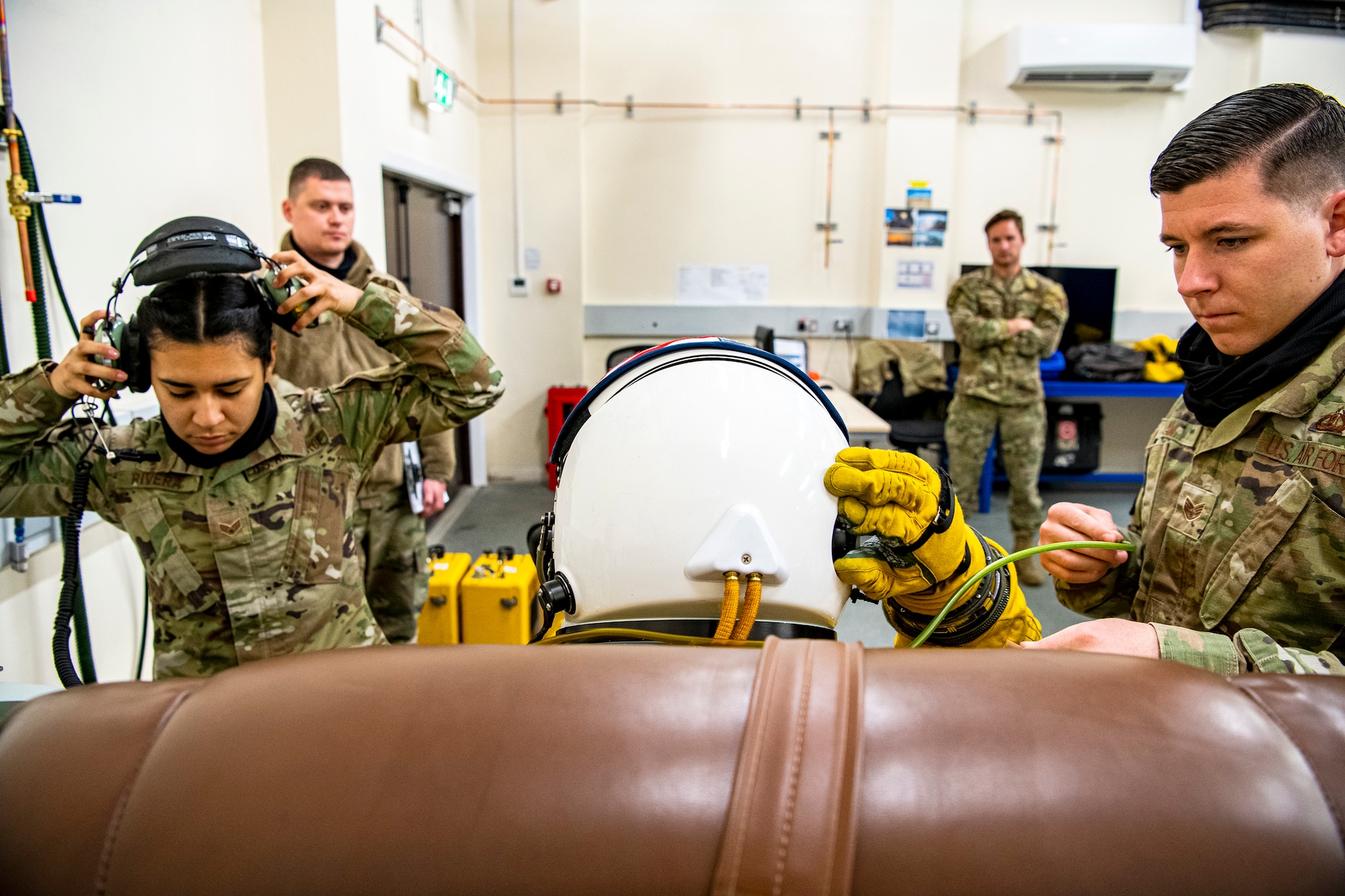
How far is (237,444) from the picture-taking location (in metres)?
1.36

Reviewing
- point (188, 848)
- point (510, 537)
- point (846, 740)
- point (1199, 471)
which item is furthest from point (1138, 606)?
point (510, 537)

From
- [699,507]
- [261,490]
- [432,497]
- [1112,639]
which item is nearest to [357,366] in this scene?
[432,497]

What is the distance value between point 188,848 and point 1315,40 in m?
7.54

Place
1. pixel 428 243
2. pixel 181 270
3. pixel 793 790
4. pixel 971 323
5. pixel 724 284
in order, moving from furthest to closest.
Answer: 1. pixel 724 284
2. pixel 428 243
3. pixel 971 323
4. pixel 181 270
5. pixel 793 790

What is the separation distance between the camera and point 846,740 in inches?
18.6

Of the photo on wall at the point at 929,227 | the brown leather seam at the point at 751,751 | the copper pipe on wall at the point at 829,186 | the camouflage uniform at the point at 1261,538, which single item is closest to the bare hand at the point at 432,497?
the camouflage uniform at the point at 1261,538

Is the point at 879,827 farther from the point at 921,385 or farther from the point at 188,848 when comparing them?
the point at 921,385

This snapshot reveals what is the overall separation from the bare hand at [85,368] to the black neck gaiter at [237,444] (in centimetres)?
13

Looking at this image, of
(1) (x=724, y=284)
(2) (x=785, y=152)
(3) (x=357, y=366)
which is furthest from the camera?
(1) (x=724, y=284)

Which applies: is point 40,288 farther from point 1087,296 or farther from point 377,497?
point 1087,296

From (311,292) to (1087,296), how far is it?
19.0ft

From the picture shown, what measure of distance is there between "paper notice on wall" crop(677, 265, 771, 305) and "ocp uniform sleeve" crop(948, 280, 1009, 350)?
1790 mm

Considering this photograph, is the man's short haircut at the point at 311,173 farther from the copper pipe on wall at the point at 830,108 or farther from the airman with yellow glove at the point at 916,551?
the copper pipe on wall at the point at 830,108

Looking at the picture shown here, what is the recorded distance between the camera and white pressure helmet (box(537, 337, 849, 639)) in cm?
81
